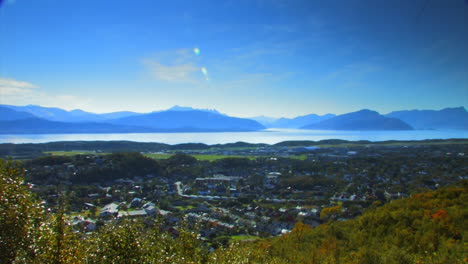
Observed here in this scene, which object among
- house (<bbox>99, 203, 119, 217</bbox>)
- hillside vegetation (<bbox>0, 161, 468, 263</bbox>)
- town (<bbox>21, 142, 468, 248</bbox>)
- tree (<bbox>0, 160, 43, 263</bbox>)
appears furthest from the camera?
house (<bbox>99, 203, 119, 217</bbox>)

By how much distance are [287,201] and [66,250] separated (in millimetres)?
21413

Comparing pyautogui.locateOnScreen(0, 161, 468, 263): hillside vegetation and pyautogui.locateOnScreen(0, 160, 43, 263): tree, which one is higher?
pyautogui.locateOnScreen(0, 160, 43, 263): tree

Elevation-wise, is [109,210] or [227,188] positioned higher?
[227,188]

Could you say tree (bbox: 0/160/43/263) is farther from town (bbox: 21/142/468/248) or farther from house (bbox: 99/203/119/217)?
house (bbox: 99/203/119/217)

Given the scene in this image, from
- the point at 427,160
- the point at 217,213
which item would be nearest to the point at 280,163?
the point at 427,160

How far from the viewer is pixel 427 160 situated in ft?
139

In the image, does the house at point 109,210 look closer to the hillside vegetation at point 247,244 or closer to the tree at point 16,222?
the hillside vegetation at point 247,244

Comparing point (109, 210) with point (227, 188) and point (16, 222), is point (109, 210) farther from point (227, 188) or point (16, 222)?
point (16, 222)

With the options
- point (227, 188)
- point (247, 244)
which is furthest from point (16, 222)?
point (227, 188)

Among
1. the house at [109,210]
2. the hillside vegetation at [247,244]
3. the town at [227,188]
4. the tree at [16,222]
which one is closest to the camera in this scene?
the tree at [16,222]

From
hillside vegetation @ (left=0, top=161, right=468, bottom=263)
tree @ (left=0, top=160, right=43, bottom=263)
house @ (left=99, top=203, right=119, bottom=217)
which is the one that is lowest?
house @ (left=99, top=203, right=119, bottom=217)

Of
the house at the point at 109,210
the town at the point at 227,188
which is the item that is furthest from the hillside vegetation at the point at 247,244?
the house at the point at 109,210

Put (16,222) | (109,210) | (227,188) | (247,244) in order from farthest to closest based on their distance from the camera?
(227,188) → (109,210) → (247,244) → (16,222)

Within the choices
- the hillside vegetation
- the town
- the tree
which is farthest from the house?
the tree
